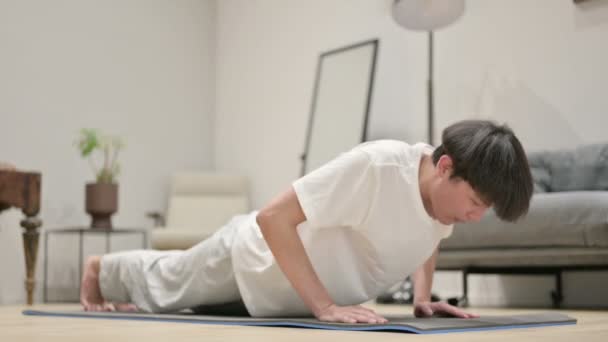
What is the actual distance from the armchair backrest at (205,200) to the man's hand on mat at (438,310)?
142 inches

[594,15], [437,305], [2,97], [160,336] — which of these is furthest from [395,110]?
[160,336]

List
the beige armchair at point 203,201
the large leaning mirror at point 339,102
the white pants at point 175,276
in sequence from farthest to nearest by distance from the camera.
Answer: the beige armchair at point 203,201
the large leaning mirror at point 339,102
the white pants at point 175,276

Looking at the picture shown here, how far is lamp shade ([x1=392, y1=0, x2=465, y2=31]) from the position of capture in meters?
4.30

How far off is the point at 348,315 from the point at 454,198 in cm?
35

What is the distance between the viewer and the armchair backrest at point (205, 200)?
5.71 meters

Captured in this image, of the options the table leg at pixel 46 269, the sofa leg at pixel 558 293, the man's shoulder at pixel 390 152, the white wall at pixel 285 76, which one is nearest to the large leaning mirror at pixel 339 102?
the white wall at pixel 285 76

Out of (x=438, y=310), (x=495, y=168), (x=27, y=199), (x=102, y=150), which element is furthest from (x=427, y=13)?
(x=495, y=168)

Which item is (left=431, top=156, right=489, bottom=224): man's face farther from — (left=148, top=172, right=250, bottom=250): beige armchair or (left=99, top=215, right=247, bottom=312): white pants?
(left=148, top=172, right=250, bottom=250): beige armchair

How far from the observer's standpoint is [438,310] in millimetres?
2076

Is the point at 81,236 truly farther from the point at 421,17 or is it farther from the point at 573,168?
the point at 573,168

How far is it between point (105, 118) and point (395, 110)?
2205 millimetres

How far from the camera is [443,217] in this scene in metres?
1.81

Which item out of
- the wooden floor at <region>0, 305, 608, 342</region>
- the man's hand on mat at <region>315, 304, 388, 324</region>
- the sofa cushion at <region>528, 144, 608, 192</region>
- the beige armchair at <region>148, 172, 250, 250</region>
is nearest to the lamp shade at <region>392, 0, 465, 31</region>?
the sofa cushion at <region>528, 144, 608, 192</region>

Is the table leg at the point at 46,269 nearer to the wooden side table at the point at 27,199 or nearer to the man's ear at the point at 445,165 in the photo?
the wooden side table at the point at 27,199
